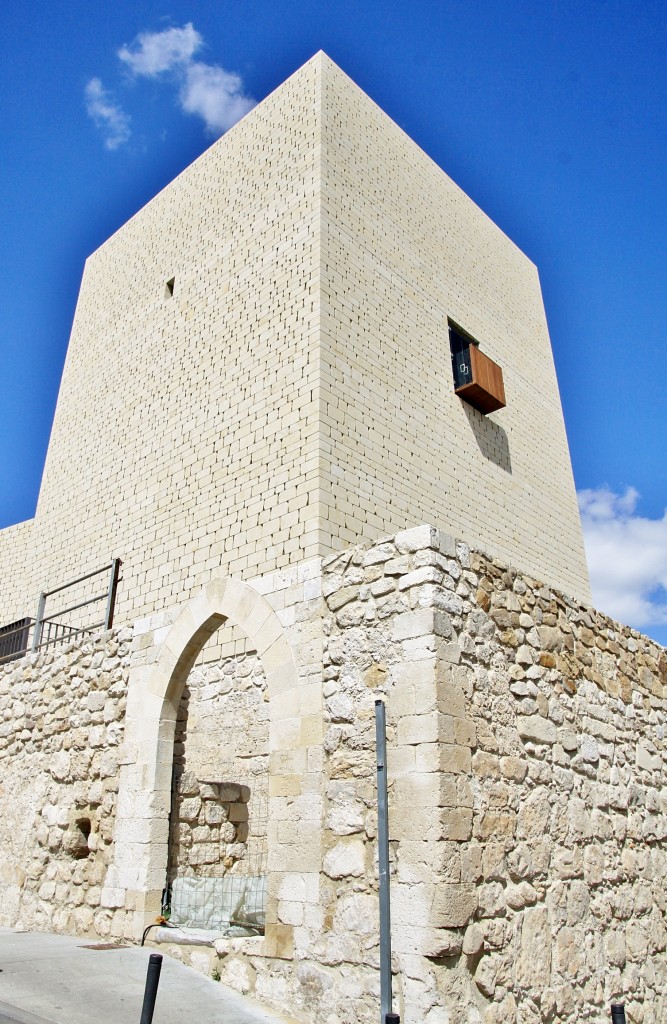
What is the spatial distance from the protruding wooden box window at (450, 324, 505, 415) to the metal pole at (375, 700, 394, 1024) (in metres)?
7.51

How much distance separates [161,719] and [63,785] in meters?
1.66

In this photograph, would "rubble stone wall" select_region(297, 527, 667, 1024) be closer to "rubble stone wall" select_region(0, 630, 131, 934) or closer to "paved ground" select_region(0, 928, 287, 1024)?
"paved ground" select_region(0, 928, 287, 1024)

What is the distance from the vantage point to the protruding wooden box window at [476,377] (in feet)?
36.1

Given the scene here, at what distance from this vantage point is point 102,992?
4836mm

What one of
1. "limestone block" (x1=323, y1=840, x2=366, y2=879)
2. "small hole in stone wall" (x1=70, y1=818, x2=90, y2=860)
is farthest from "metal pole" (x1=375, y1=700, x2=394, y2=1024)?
"small hole in stone wall" (x1=70, y1=818, x2=90, y2=860)

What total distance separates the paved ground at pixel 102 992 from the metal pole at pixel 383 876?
3.37 ft

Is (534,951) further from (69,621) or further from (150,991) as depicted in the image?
(69,621)

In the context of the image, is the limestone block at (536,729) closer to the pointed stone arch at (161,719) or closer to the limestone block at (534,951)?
the limestone block at (534,951)

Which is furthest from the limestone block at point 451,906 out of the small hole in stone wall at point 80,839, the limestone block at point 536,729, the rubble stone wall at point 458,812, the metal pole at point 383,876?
the small hole in stone wall at point 80,839

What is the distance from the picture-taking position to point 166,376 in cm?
1066

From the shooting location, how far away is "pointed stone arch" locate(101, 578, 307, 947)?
5875 mm

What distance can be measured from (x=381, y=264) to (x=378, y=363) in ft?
5.74

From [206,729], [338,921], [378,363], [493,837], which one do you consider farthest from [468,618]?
[378,363]

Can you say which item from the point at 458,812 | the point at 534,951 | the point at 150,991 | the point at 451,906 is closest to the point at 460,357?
the point at 458,812
